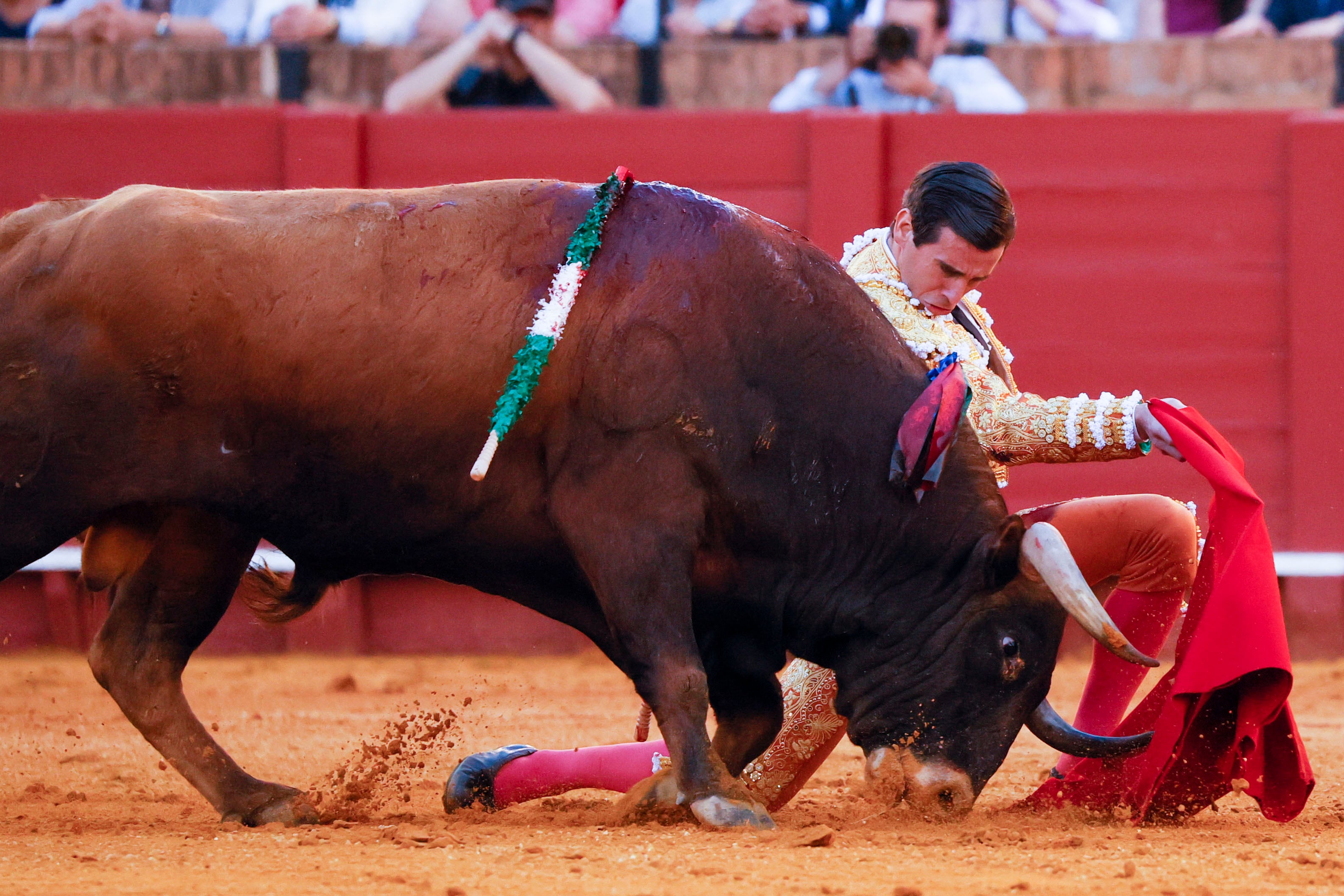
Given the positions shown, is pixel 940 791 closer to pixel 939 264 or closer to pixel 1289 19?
pixel 939 264

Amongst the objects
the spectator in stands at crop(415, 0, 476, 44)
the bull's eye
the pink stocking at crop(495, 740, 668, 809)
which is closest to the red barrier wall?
the spectator in stands at crop(415, 0, 476, 44)

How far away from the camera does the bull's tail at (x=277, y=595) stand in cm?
352

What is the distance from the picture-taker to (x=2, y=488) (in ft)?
10.3

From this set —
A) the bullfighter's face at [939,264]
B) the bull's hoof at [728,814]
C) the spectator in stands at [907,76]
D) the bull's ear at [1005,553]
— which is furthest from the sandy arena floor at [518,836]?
the spectator in stands at [907,76]

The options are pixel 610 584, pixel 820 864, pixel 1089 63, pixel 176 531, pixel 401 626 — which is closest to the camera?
pixel 820 864

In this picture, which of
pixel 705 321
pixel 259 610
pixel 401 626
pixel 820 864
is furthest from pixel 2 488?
pixel 401 626

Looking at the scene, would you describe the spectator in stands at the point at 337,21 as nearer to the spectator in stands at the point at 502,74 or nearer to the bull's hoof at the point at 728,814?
the spectator in stands at the point at 502,74

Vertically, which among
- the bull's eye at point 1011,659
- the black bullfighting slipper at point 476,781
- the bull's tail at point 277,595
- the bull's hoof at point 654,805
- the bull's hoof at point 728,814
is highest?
the bull's eye at point 1011,659

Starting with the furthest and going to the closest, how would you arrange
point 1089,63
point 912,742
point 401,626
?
point 1089,63 → point 401,626 → point 912,742

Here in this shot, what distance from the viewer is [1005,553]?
125 inches

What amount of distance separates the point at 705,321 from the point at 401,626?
3592 millimetres

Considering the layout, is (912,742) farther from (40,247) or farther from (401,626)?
(401,626)

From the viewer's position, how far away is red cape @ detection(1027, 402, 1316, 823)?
3223mm

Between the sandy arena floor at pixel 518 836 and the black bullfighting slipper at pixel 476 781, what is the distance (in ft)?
0.20
